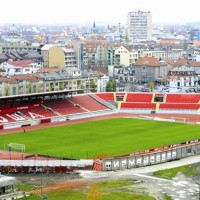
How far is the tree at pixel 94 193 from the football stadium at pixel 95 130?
16.3 feet

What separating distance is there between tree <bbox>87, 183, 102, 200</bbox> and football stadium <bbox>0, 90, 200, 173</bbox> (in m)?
4.96

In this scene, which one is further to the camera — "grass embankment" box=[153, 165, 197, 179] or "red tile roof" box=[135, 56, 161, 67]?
"red tile roof" box=[135, 56, 161, 67]

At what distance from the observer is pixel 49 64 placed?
123 metres

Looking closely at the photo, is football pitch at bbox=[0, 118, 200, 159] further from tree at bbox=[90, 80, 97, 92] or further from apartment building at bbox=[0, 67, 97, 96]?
tree at bbox=[90, 80, 97, 92]

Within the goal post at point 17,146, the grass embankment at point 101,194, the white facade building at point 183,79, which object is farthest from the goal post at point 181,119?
the grass embankment at point 101,194

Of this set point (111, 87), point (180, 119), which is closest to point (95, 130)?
point (180, 119)

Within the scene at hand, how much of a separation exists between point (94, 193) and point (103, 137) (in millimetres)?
20172

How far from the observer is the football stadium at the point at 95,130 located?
158 ft

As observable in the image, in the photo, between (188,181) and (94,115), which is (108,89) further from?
(188,181)

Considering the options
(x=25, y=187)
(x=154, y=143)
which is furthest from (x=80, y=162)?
(x=154, y=143)

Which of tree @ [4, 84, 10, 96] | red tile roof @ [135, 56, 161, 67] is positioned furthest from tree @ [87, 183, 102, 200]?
red tile roof @ [135, 56, 161, 67]

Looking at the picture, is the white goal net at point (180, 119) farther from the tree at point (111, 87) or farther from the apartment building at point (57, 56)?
the apartment building at point (57, 56)

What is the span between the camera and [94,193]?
4022cm

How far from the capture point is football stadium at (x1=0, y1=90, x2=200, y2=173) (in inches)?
1893
